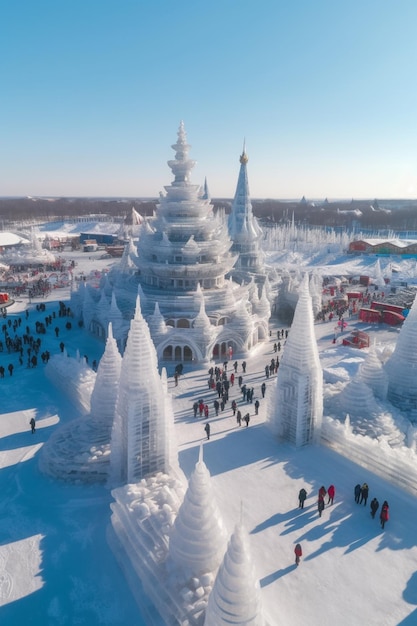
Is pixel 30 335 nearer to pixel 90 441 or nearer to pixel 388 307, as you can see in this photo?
pixel 90 441

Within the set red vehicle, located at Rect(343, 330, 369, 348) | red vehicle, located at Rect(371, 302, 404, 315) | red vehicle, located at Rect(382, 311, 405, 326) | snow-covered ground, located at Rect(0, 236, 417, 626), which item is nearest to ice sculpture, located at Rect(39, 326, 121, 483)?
snow-covered ground, located at Rect(0, 236, 417, 626)

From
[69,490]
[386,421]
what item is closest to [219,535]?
[69,490]

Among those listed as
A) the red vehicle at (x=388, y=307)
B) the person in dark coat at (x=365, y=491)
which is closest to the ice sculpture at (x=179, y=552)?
the person in dark coat at (x=365, y=491)

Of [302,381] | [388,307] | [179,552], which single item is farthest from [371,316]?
[179,552]

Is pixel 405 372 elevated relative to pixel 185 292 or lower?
lower

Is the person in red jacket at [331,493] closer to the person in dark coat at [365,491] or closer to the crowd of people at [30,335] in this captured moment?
the person in dark coat at [365,491]

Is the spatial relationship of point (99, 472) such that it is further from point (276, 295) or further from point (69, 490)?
point (276, 295)

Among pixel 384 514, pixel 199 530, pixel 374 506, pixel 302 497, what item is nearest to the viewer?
pixel 199 530
